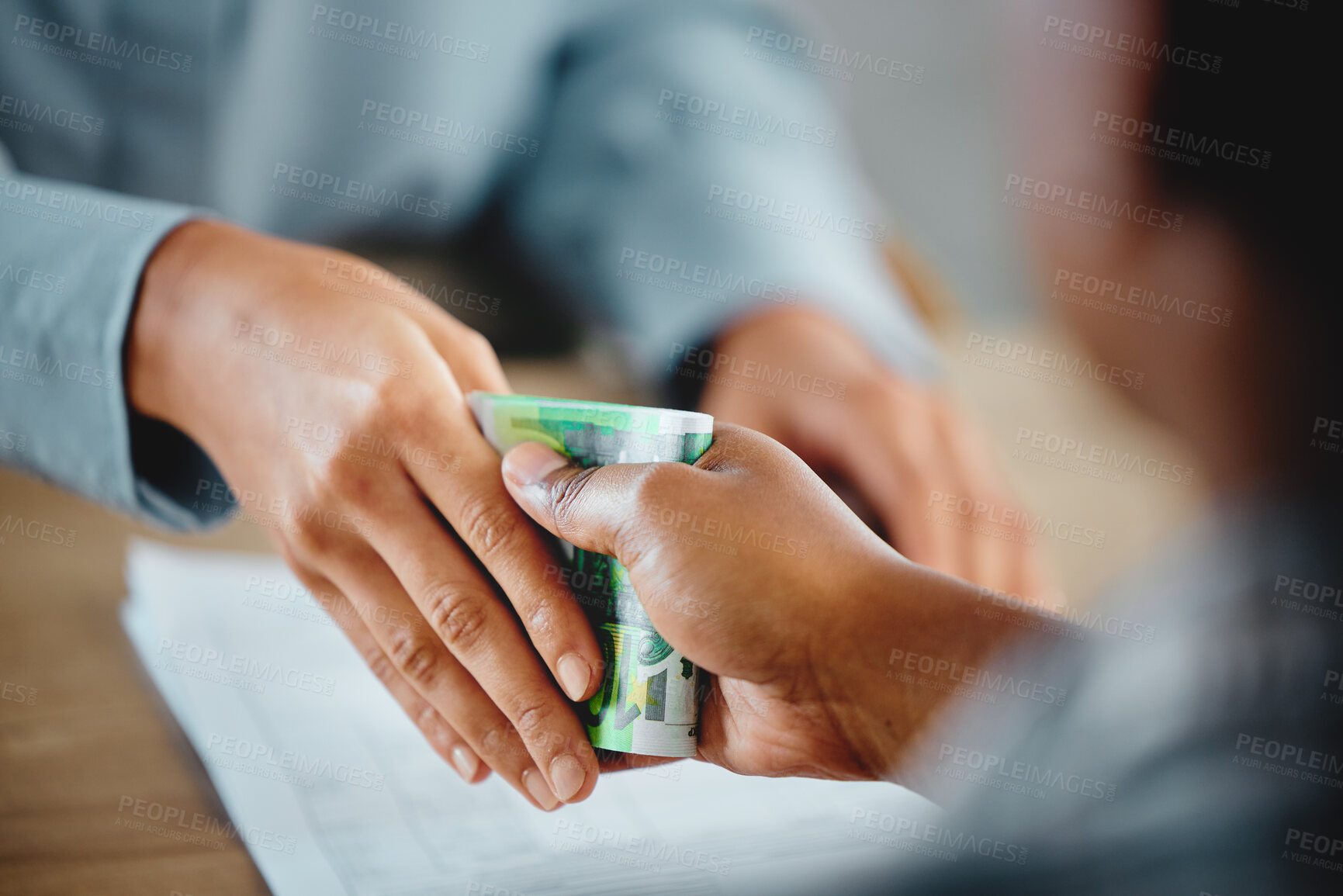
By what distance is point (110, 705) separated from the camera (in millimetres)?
558

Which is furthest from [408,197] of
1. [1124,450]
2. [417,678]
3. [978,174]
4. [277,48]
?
[978,174]

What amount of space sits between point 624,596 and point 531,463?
0.07m

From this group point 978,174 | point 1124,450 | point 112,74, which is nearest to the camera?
point 112,74

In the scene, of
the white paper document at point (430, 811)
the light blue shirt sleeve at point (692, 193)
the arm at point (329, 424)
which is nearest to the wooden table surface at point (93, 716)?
the white paper document at point (430, 811)

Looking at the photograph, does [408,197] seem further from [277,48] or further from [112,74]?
[112,74]

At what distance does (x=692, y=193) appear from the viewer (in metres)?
1.02

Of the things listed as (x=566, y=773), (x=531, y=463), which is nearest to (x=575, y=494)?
(x=531, y=463)

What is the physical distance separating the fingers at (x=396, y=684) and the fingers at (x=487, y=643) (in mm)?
51

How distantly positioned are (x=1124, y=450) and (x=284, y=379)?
37.5 inches

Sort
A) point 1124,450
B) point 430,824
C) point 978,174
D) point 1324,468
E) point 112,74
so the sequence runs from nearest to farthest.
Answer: point 1324,468, point 430,824, point 112,74, point 1124,450, point 978,174

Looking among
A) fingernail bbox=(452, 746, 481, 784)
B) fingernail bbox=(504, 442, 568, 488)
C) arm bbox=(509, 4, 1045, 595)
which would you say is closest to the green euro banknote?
fingernail bbox=(504, 442, 568, 488)

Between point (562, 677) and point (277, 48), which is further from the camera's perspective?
point (277, 48)

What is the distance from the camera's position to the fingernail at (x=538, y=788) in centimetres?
46

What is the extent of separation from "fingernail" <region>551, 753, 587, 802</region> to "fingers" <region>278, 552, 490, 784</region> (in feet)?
0.30
